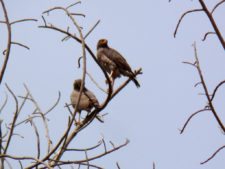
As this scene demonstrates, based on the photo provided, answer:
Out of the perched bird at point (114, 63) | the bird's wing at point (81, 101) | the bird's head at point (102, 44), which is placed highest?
the bird's head at point (102, 44)

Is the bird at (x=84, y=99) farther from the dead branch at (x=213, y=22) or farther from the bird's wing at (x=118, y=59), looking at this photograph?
the dead branch at (x=213, y=22)

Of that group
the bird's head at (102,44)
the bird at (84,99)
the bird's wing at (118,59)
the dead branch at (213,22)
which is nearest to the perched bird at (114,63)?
the bird's wing at (118,59)

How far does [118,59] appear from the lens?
1026 cm

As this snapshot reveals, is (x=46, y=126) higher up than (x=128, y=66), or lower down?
lower down

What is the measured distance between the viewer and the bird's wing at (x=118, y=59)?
32.8ft

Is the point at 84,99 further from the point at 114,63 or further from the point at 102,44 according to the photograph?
the point at 102,44

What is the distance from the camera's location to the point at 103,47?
445 inches

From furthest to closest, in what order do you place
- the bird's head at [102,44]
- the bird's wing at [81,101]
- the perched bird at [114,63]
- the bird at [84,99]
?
1. the bird's head at [102,44]
2. the perched bird at [114,63]
3. the bird's wing at [81,101]
4. the bird at [84,99]

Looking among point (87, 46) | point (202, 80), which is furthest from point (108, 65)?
point (202, 80)

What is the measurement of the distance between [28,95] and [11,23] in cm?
110

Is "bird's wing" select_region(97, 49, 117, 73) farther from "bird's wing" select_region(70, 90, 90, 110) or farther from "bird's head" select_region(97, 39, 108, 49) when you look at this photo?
"bird's wing" select_region(70, 90, 90, 110)

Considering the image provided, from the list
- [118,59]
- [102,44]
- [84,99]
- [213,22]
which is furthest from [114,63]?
[213,22]

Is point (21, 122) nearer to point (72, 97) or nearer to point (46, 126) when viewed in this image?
point (46, 126)

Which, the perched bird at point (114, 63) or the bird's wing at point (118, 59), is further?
the bird's wing at point (118, 59)
